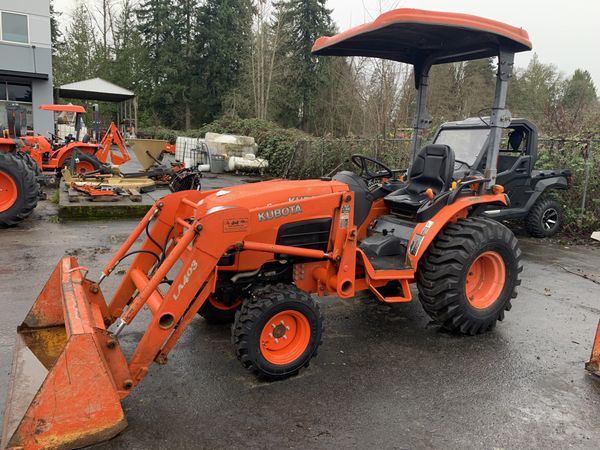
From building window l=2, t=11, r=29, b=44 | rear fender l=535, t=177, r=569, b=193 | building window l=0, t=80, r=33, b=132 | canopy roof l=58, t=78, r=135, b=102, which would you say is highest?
building window l=2, t=11, r=29, b=44

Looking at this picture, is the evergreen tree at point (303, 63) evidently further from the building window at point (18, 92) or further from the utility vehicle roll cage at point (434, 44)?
the utility vehicle roll cage at point (434, 44)

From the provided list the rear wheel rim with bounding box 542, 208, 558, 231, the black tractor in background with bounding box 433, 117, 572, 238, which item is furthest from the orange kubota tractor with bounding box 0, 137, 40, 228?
the rear wheel rim with bounding box 542, 208, 558, 231

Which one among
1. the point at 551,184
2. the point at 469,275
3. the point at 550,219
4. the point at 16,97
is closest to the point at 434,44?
the point at 469,275

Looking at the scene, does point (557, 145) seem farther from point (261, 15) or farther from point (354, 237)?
point (261, 15)

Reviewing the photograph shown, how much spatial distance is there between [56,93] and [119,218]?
888 inches

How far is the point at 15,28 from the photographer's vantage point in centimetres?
2109

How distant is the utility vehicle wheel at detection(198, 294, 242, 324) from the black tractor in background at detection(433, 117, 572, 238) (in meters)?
4.50

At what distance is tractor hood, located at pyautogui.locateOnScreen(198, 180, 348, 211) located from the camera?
10.7ft

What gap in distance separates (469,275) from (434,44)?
87.3 inches

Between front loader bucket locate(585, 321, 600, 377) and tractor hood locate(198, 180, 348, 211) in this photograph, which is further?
front loader bucket locate(585, 321, 600, 377)

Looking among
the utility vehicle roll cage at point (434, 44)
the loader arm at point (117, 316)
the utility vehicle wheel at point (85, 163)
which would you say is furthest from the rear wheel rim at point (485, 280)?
the utility vehicle wheel at point (85, 163)

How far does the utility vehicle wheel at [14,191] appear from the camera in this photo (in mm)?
7727

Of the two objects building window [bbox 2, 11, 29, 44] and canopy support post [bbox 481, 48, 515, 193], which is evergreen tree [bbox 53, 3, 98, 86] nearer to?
building window [bbox 2, 11, 29, 44]

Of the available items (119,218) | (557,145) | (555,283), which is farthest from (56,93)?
(555,283)
